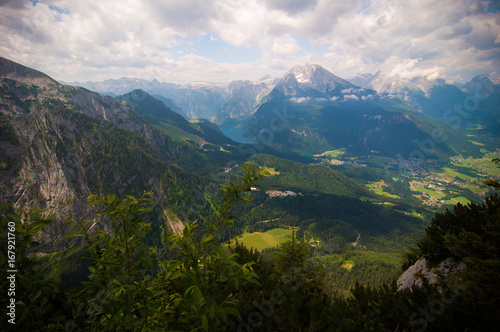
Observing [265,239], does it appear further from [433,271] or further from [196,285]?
[196,285]

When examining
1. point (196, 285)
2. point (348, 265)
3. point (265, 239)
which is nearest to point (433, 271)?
point (196, 285)

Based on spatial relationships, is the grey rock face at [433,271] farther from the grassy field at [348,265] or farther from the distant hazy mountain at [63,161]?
the distant hazy mountain at [63,161]

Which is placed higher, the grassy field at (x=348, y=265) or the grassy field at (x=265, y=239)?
the grassy field at (x=348, y=265)

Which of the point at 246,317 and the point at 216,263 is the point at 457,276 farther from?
the point at 216,263

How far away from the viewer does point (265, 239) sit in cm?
13762

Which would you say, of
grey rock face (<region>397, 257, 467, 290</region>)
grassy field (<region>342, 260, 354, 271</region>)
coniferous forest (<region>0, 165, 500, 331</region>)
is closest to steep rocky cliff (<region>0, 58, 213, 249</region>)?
coniferous forest (<region>0, 165, 500, 331</region>)

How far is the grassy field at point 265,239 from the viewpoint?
127 m

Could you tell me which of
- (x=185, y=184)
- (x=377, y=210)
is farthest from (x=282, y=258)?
(x=377, y=210)

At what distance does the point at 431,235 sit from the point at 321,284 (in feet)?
22.7

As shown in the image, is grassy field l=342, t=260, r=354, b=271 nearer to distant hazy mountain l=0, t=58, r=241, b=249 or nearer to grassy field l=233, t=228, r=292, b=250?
grassy field l=233, t=228, r=292, b=250

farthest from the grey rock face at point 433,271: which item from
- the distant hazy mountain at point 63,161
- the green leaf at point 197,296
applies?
the distant hazy mountain at point 63,161

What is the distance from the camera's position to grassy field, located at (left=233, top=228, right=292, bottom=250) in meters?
127

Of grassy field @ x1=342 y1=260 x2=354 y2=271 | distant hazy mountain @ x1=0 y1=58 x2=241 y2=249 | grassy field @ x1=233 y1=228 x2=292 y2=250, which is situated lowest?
grassy field @ x1=233 y1=228 x2=292 y2=250

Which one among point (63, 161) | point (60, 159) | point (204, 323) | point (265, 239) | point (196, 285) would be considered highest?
point (196, 285)
